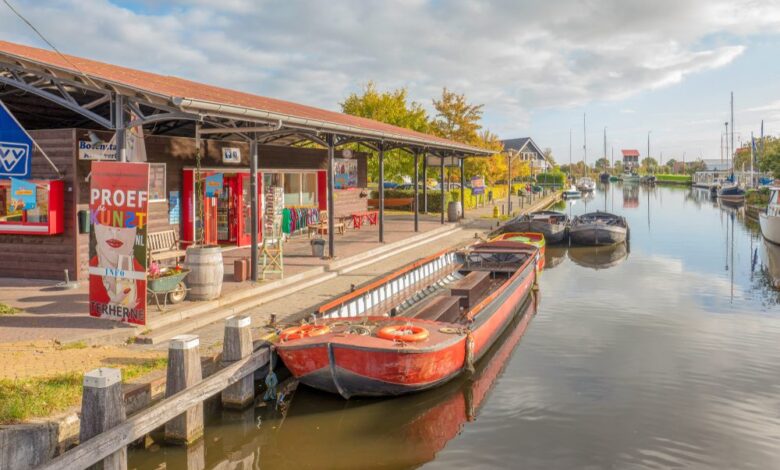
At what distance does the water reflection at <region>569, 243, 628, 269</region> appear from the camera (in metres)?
22.8

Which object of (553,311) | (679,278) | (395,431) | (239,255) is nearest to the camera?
(395,431)

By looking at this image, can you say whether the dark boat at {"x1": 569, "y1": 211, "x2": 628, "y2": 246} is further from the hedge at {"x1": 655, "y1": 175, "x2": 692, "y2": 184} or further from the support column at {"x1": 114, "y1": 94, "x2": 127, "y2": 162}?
the hedge at {"x1": 655, "y1": 175, "x2": 692, "y2": 184}

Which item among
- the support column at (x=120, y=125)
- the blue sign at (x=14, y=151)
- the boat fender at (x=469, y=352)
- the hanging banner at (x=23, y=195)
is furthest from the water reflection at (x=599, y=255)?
the blue sign at (x=14, y=151)

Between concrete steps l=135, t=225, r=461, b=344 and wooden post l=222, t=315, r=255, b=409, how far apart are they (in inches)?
66.2

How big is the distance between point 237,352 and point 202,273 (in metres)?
3.35

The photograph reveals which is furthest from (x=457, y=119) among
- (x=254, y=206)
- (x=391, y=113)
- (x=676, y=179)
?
(x=676, y=179)

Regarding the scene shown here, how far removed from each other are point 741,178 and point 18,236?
285ft

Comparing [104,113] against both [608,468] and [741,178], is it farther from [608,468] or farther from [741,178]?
[741,178]

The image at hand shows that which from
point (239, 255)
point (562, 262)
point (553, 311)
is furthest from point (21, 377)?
point (562, 262)

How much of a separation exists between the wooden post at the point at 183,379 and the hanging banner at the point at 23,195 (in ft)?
24.4

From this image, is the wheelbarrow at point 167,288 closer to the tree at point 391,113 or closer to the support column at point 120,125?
the support column at point 120,125

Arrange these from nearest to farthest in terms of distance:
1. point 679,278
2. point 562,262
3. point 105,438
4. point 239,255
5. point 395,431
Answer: point 105,438 < point 395,431 < point 239,255 < point 679,278 < point 562,262

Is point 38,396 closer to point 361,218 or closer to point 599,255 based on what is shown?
point 361,218

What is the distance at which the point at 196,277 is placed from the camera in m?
11.1
